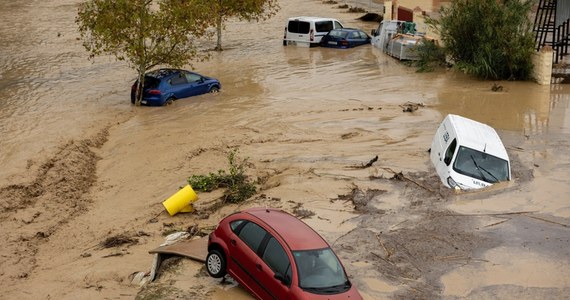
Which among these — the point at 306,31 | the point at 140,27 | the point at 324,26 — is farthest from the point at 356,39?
the point at 140,27

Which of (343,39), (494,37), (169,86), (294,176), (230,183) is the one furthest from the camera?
(343,39)

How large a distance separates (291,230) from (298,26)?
89.4 ft

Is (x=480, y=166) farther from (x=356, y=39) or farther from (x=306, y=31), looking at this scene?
(x=306, y=31)

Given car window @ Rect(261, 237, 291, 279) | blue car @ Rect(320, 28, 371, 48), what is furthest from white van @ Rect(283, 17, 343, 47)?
car window @ Rect(261, 237, 291, 279)

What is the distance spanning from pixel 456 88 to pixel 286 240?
18259mm

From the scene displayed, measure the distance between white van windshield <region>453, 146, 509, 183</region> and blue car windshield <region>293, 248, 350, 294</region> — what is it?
634cm

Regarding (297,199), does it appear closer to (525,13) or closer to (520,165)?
(520,165)

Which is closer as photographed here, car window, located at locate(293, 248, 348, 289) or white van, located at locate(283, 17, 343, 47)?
car window, located at locate(293, 248, 348, 289)

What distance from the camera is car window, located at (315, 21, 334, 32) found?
3776 centimetres

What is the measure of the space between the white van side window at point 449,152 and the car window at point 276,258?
6867 millimetres

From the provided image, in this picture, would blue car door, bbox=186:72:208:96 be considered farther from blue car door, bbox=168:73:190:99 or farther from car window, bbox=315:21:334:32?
car window, bbox=315:21:334:32

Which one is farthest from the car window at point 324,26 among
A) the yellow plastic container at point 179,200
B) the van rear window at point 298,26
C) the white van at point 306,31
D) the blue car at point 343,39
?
the yellow plastic container at point 179,200

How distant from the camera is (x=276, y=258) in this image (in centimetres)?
1127

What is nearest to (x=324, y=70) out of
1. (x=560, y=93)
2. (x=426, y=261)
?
(x=560, y=93)
